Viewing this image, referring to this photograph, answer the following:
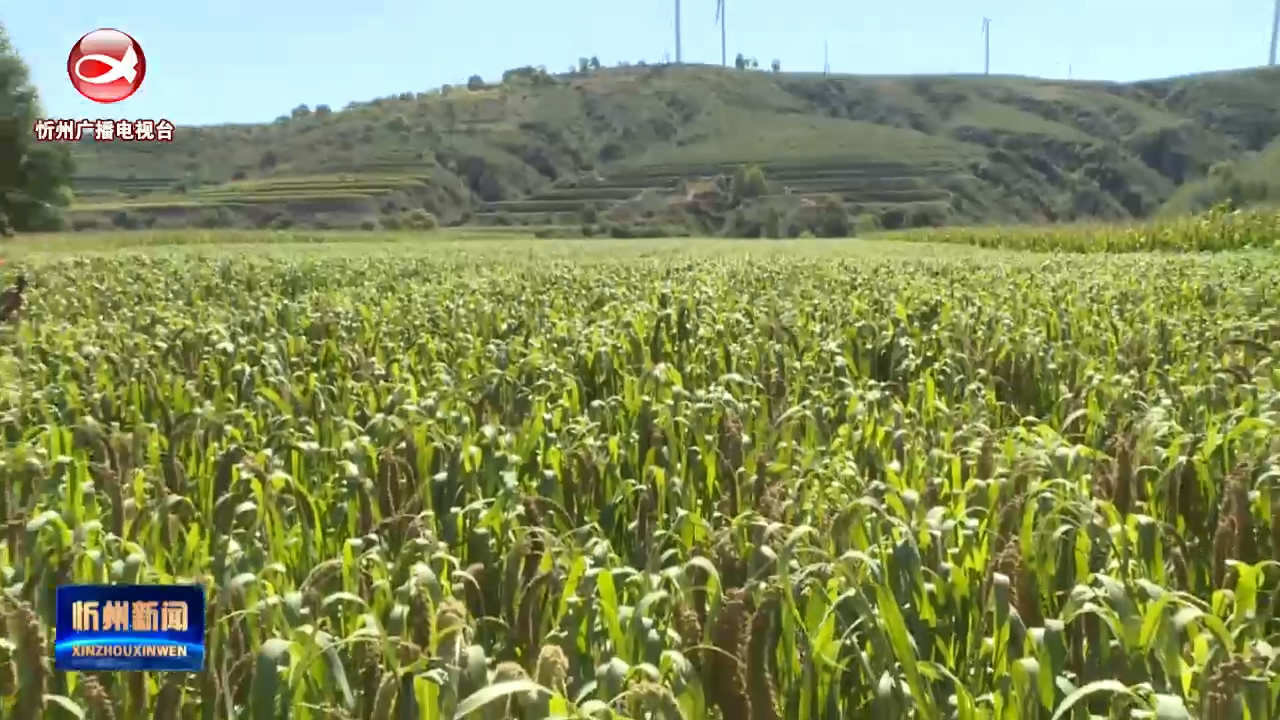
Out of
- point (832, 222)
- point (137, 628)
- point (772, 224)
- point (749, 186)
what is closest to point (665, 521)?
point (137, 628)

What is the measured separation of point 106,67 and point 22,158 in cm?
5223

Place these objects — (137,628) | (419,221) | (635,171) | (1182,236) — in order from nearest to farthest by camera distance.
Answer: (137,628)
(1182,236)
(419,221)
(635,171)

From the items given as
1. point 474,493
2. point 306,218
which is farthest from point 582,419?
point 306,218

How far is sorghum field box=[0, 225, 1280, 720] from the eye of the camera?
2.77m

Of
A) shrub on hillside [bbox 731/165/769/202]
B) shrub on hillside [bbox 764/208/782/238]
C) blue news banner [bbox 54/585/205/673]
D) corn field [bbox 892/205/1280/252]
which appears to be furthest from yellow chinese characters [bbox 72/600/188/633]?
shrub on hillside [bbox 731/165/769/202]

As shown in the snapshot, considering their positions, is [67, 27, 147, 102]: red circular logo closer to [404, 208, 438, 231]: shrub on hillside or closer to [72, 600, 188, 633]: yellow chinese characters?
[72, 600, 188, 633]: yellow chinese characters

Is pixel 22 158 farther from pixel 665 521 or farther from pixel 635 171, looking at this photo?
pixel 635 171

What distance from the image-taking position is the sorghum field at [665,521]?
2.77 m

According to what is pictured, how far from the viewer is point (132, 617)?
98.7 inches

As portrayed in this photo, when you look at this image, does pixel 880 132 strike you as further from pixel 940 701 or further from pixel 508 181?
pixel 940 701

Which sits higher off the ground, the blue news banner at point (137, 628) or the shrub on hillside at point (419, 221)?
the shrub on hillside at point (419, 221)

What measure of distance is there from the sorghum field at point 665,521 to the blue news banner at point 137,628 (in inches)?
5.5

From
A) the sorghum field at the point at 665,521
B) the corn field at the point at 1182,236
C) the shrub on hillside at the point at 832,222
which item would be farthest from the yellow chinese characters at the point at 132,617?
the shrub on hillside at the point at 832,222

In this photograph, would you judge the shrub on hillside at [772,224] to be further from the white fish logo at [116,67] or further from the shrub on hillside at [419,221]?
the white fish logo at [116,67]
